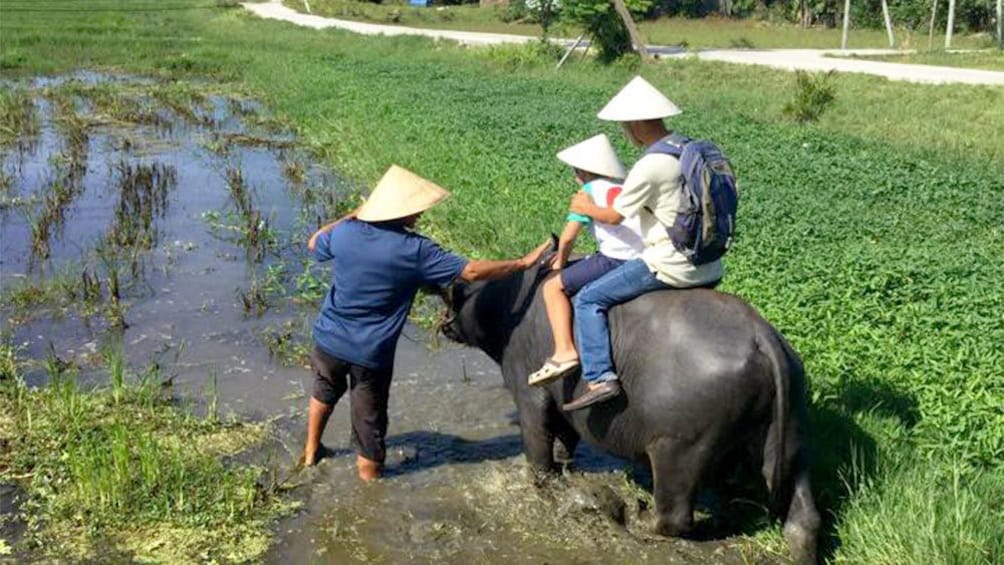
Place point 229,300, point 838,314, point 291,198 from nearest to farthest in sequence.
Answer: point 838,314 < point 229,300 < point 291,198

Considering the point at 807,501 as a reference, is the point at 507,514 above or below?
below

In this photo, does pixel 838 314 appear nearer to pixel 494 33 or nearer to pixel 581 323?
pixel 581 323

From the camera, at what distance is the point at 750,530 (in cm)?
490

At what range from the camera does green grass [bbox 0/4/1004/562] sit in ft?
17.3

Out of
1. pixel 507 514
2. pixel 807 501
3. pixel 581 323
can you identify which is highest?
pixel 581 323

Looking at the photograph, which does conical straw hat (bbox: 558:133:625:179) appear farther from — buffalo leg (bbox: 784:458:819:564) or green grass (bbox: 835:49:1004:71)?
green grass (bbox: 835:49:1004:71)

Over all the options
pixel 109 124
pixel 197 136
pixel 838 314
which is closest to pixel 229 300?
pixel 838 314

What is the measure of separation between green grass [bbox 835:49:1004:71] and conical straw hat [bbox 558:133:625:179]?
22902mm

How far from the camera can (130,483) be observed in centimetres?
499

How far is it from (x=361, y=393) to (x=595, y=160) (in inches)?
63.1

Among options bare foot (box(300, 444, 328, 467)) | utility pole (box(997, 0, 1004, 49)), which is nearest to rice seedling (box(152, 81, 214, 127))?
bare foot (box(300, 444, 328, 467))

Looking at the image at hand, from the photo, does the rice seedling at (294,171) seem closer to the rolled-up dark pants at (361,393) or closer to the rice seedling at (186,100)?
the rice seedling at (186,100)

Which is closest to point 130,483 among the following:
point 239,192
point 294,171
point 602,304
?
point 602,304

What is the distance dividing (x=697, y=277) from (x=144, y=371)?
3836mm
